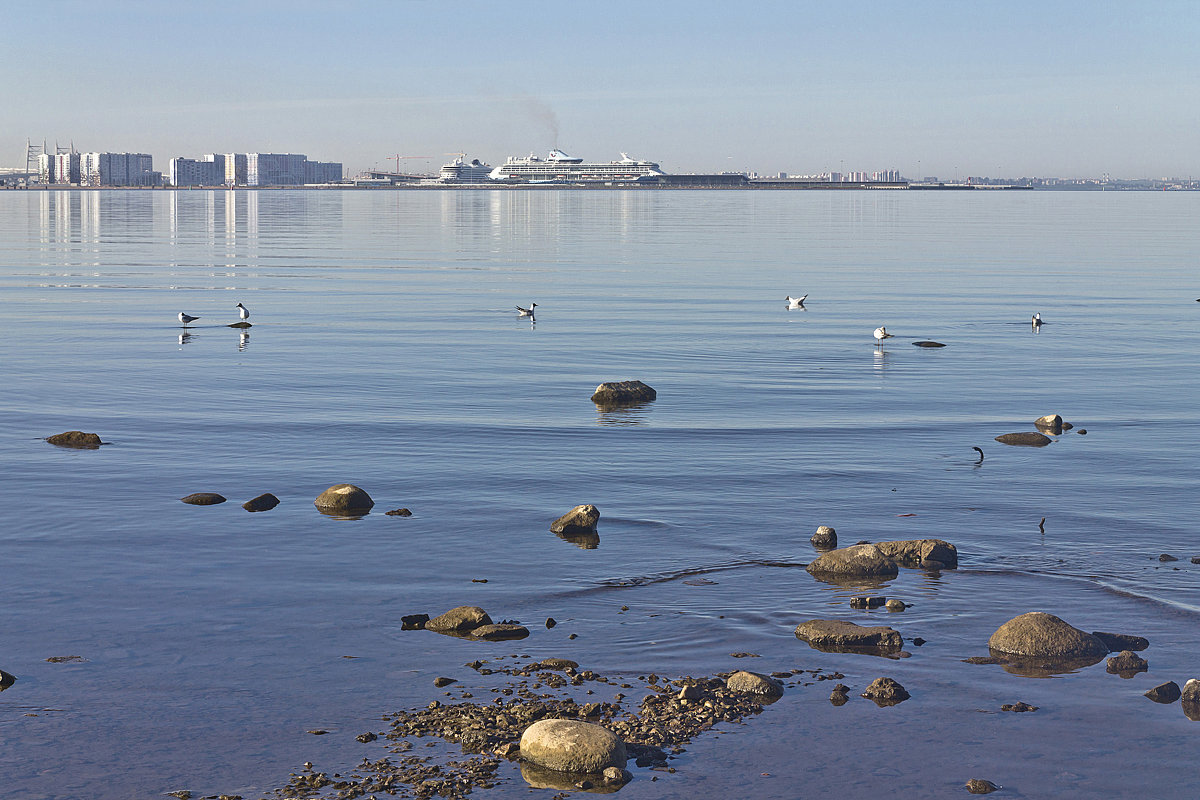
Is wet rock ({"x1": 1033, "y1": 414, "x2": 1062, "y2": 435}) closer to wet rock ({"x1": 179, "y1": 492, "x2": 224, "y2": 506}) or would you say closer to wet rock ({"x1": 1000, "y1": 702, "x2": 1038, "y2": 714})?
wet rock ({"x1": 1000, "y1": 702, "x2": 1038, "y2": 714})

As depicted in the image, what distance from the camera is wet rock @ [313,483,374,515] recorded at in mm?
21219

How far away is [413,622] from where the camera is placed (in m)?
15.8

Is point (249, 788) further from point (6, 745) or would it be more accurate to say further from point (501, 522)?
point (501, 522)

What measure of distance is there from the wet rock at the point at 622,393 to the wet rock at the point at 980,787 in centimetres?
2018

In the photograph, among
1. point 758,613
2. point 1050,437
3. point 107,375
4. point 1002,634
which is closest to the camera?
point 1002,634

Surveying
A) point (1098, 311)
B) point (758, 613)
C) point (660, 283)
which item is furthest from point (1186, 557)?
point (660, 283)

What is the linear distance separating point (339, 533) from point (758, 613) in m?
7.42

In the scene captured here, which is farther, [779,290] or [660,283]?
[660,283]

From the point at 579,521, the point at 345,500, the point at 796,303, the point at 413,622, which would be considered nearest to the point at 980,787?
the point at 413,622

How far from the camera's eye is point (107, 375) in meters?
36.3

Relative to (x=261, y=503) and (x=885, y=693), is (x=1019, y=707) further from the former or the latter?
(x=261, y=503)

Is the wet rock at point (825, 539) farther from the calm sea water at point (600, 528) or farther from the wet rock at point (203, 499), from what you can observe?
the wet rock at point (203, 499)

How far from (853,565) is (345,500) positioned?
869cm

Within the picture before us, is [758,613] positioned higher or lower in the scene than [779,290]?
lower
